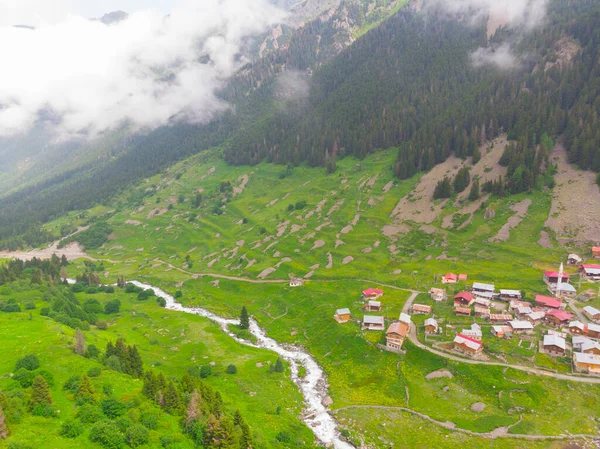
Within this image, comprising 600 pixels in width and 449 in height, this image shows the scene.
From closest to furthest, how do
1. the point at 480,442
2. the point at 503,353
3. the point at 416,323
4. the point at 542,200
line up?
the point at 480,442 → the point at 503,353 → the point at 416,323 → the point at 542,200

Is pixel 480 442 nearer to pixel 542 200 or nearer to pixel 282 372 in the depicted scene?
pixel 282 372

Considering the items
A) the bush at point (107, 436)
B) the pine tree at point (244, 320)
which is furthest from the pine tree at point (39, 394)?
the pine tree at point (244, 320)

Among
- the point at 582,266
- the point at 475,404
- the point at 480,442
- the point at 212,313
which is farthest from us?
the point at 212,313

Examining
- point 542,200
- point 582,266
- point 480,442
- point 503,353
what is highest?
point 542,200

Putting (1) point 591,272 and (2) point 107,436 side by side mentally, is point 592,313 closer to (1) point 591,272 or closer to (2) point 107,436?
(1) point 591,272

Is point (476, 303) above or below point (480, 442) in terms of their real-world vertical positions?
above

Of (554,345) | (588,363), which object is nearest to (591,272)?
(554,345)

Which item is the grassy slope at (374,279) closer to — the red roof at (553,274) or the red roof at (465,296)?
the red roof at (553,274)

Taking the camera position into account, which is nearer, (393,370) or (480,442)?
(480,442)

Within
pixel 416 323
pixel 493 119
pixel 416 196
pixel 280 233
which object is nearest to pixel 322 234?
pixel 280 233
